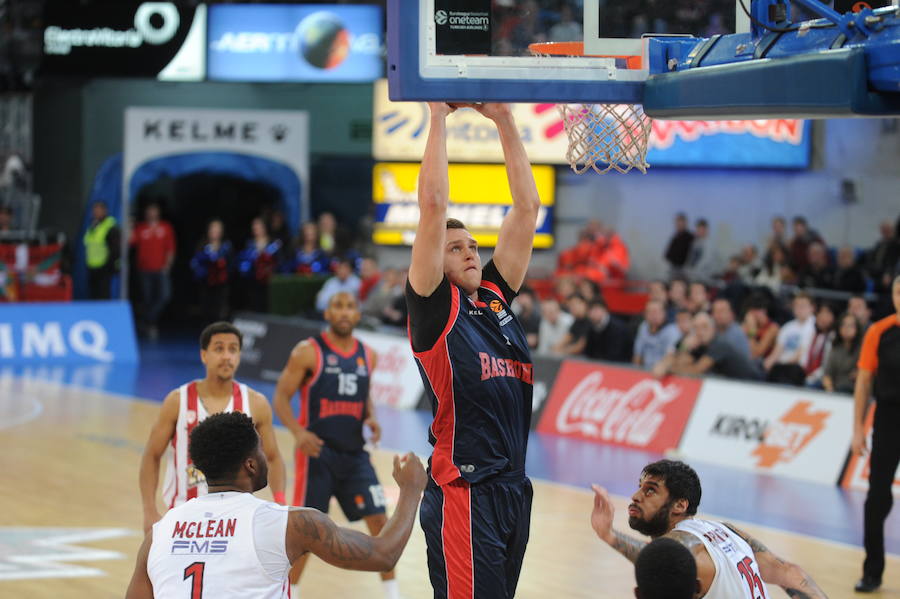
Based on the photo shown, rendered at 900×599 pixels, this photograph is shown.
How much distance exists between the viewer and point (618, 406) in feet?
49.8

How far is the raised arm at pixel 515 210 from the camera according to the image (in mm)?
5906

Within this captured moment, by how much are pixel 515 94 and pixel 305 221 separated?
17.4 metres

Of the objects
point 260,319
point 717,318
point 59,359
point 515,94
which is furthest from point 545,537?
point 59,359

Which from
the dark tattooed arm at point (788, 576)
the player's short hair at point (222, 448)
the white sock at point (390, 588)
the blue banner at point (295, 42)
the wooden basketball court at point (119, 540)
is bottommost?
the wooden basketball court at point (119, 540)

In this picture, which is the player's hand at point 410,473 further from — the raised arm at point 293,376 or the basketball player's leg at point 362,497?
the raised arm at point 293,376

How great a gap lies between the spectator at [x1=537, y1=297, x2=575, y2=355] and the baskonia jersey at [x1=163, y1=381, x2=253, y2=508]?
30.4 feet

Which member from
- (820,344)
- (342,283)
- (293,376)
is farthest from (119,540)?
(342,283)

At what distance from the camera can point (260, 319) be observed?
2055 centimetres

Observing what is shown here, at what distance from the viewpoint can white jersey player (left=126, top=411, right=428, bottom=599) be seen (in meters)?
4.61

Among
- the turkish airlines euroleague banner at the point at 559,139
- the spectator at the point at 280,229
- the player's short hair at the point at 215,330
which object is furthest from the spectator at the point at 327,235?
the player's short hair at the point at 215,330

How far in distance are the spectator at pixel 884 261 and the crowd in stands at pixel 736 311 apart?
0.02m

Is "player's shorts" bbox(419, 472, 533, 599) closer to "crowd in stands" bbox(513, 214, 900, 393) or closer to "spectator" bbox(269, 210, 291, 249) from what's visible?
"crowd in stands" bbox(513, 214, 900, 393)

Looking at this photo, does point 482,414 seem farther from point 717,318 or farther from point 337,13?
point 337,13

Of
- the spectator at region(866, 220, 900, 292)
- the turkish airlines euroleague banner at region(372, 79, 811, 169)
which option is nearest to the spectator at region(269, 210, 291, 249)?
the turkish airlines euroleague banner at region(372, 79, 811, 169)
